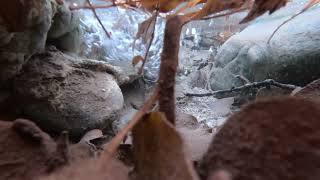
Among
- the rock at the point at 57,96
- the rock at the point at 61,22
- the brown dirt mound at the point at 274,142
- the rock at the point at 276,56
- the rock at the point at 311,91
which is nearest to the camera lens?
the brown dirt mound at the point at 274,142

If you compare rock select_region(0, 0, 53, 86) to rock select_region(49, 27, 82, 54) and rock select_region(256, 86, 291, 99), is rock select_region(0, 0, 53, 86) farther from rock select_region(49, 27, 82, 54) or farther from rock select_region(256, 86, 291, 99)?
rock select_region(256, 86, 291, 99)

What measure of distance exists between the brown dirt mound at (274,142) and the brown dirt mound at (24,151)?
0.24 meters

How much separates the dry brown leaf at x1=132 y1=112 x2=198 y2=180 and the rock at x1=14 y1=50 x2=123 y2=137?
104cm

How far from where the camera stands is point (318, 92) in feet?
1.92

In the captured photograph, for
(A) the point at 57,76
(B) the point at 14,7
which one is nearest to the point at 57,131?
(A) the point at 57,76

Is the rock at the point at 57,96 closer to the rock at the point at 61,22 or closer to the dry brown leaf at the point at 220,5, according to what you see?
the rock at the point at 61,22

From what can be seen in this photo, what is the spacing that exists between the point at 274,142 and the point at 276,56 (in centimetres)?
184

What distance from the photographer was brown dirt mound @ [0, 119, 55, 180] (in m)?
0.47

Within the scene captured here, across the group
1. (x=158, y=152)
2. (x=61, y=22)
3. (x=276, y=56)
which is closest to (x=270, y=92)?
(x=276, y=56)

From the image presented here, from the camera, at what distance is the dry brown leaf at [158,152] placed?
380mm

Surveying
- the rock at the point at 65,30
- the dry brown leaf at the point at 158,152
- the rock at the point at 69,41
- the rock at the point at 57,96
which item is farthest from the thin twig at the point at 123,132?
the rock at the point at 69,41

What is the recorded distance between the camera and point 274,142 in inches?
15.5

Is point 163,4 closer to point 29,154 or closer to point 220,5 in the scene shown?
point 220,5

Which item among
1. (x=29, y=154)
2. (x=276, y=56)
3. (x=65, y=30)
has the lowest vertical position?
(x=29, y=154)
